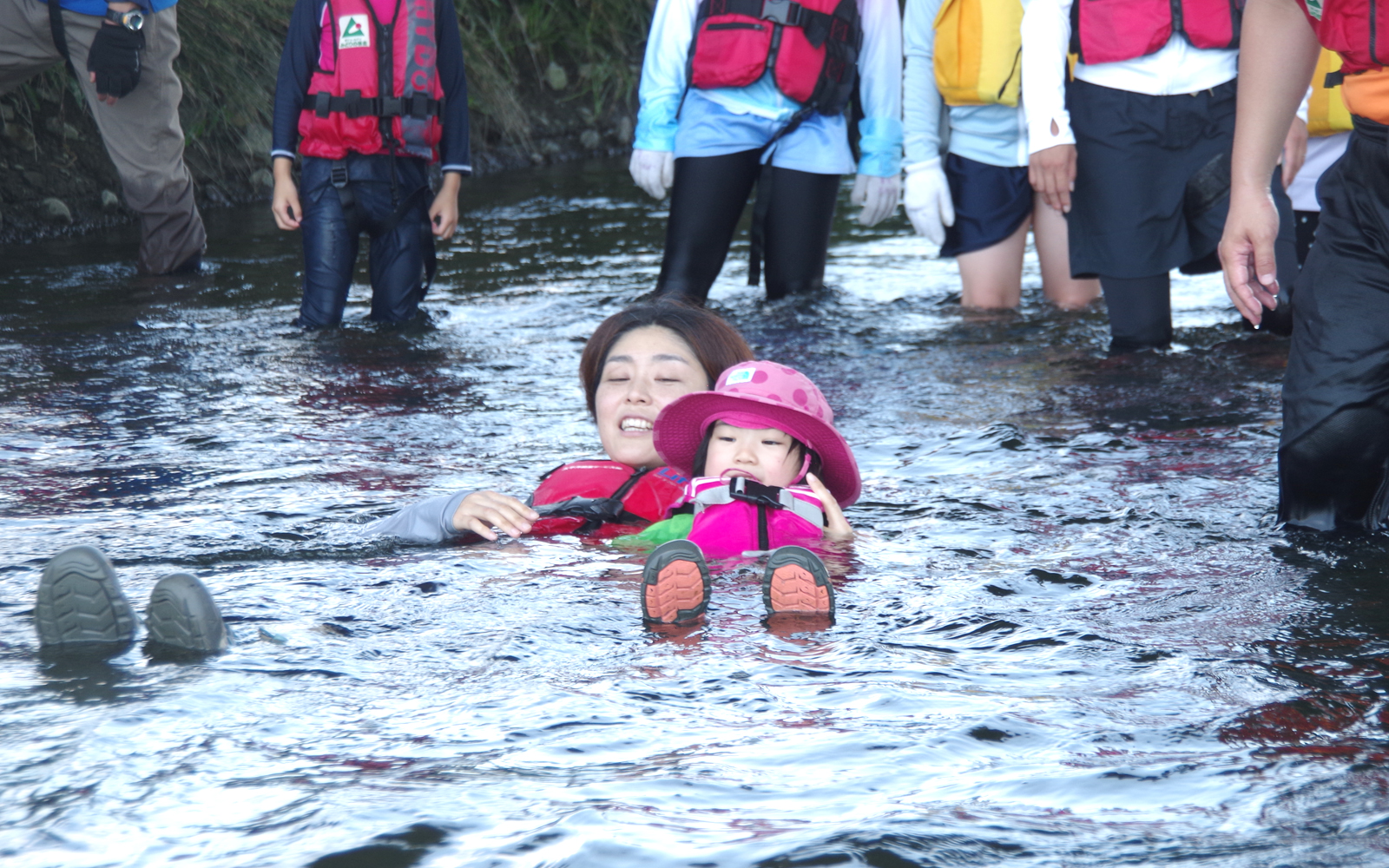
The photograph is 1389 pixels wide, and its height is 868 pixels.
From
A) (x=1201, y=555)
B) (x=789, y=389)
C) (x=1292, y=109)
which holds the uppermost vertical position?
(x=1292, y=109)

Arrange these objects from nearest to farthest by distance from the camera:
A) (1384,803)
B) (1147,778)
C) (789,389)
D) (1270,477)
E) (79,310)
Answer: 1. (1384,803)
2. (1147,778)
3. (789,389)
4. (1270,477)
5. (79,310)

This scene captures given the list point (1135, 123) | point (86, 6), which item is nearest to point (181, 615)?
point (1135, 123)

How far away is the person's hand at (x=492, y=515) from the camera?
3.94 meters

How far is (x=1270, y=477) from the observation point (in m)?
4.57

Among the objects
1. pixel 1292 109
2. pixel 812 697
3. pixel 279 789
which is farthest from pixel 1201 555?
pixel 279 789

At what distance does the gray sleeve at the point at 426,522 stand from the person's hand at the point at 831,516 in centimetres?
99

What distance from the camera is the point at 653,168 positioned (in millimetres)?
7000

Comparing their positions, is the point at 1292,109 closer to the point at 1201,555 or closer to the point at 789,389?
the point at 1201,555

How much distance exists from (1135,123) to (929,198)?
147 cm

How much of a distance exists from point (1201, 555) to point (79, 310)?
6.55 metres

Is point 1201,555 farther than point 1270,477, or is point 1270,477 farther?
point 1270,477

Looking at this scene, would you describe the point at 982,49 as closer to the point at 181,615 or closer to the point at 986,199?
the point at 986,199

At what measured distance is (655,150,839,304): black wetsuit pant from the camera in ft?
22.7

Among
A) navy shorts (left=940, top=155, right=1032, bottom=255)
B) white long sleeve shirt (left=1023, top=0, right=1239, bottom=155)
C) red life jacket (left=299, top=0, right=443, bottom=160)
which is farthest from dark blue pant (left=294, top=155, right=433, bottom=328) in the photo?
white long sleeve shirt (left=1023, top=0, right=1239, bottom=155)
